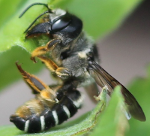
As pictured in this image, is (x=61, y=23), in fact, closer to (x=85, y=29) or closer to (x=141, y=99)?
(x=85, y=29)

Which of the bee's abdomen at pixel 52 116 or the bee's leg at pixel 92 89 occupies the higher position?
the bee's abdomen at pixel 52 116

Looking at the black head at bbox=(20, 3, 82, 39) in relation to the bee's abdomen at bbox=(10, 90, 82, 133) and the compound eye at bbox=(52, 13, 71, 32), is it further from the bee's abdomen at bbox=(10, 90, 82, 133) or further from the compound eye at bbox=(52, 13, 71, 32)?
the bee's abdomen at bbox=(10, 90, 82, 133)

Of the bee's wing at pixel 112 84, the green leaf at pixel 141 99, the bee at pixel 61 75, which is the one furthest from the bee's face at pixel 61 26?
the green leaf at pixel 141 99

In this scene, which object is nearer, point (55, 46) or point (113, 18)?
point (55, 46)

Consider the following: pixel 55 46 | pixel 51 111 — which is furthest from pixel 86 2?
pixel 51 111

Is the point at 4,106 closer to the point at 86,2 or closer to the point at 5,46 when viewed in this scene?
the point at 86,2

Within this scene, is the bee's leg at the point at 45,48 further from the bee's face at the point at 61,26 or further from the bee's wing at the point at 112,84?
the bee's wing at the point at 112,84

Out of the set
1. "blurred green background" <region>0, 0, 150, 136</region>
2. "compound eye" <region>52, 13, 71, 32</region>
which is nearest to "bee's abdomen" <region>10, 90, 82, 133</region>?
"blurred green background" <region>0, 0, 150, 136</region>
